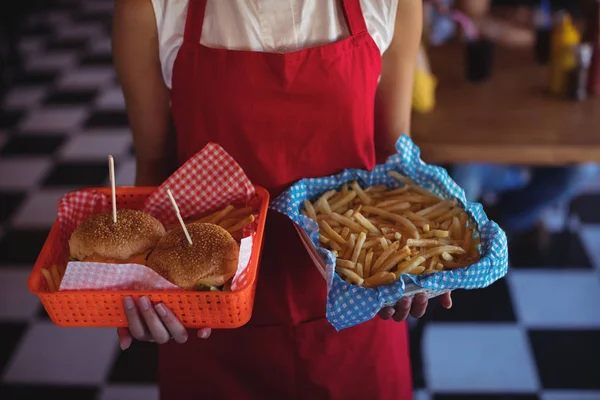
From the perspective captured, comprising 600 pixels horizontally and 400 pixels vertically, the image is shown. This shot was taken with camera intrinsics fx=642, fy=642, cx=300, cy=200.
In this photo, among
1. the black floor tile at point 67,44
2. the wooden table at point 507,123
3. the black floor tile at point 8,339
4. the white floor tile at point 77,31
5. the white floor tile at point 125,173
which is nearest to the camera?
the wooden table at point 507,123

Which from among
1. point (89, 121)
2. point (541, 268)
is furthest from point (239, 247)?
point (89, 121)

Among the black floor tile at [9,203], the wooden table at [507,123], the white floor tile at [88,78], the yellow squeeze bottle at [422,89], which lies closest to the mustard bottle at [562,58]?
the wooden table at [507,123]

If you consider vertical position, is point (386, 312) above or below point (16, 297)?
above

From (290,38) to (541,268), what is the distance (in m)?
2.24

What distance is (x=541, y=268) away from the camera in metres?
3.19

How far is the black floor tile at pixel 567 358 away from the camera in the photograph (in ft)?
8.59

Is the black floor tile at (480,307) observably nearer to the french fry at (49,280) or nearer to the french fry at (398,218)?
the french fry at (398,218)

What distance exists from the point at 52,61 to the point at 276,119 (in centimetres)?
503

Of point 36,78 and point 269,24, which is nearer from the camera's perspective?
point 269,24

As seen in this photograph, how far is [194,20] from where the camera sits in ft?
4.64

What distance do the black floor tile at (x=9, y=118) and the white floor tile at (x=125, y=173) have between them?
119 cm

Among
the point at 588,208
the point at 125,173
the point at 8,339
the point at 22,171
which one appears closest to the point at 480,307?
the point at 588,208

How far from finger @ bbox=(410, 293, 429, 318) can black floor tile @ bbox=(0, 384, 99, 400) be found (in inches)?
70.0

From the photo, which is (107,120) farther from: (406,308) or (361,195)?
(406,308)
